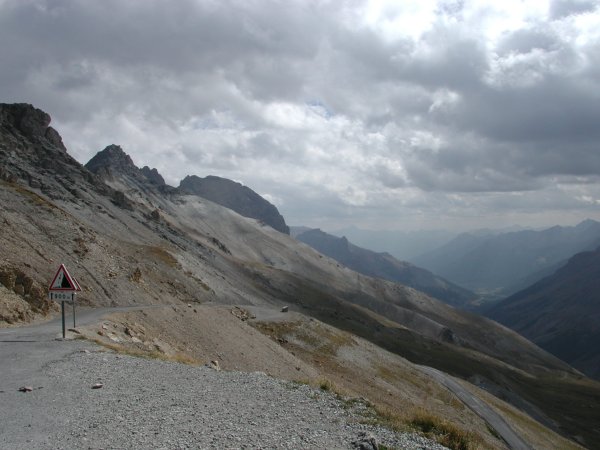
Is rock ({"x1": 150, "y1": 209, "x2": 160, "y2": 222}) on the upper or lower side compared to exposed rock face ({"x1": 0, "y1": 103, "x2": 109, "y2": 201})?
A: lower

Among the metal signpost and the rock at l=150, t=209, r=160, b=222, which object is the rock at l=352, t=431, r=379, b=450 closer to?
the metal signpost

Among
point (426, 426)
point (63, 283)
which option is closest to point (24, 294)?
point (63, 283)

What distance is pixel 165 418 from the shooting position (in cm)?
1360

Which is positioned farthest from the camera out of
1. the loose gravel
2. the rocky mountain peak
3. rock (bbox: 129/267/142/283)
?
the rocky mountain peak

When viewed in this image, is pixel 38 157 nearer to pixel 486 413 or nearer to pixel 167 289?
pixel 167 289

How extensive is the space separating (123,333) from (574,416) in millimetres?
110381

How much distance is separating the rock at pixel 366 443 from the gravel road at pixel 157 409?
16 cm

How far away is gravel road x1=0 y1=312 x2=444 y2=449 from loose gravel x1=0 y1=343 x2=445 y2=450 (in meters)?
0.03

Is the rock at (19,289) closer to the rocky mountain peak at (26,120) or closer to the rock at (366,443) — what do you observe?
the rock at (366,443)

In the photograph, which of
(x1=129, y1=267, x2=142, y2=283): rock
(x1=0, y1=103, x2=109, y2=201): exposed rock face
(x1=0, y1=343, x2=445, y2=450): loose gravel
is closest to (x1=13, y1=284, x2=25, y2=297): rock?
(x1=0, y1=343, x2=445, y2=450): loose gravel

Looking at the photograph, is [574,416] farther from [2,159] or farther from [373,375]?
[2,159]

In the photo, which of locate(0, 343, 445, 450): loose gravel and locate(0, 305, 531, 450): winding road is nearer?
locate(0, 343, 445, 450): loose gravel

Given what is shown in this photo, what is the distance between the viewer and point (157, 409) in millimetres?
14406

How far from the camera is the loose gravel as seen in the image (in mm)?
12117
